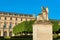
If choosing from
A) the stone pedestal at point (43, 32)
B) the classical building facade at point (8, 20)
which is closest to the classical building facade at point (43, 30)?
the stone pedestal at point (43, 32)

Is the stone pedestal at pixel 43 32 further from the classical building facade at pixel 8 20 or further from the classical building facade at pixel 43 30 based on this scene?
the classical building facade at pixel 8 20

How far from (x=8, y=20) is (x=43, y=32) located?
76.0m

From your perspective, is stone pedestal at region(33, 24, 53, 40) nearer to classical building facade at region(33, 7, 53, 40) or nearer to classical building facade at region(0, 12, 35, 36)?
classical building facade at region(33, 7, 53, 40)

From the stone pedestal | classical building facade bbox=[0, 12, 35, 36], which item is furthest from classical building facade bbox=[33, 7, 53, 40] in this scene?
classical building facade bbox=[0, 12, 35, 36]

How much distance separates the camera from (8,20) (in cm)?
8906

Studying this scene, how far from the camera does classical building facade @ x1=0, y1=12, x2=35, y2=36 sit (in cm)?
8450

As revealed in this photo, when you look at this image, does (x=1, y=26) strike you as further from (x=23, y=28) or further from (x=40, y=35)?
(x=40, y=35)

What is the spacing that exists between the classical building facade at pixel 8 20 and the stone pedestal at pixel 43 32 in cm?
7025

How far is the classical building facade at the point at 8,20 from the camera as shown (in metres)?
84.5

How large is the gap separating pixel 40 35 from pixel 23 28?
44701 millimetres

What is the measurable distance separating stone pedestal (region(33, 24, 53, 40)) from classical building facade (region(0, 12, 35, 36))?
70.3 meters

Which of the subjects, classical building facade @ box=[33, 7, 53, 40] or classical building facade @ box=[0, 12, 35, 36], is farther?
classical building facade @ box=[0, 12, 35, 36]

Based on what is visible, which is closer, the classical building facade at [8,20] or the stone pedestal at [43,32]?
the stone pedestal at [43,32]

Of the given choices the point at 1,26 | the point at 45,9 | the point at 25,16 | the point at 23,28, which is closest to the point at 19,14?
the point at 25,16
